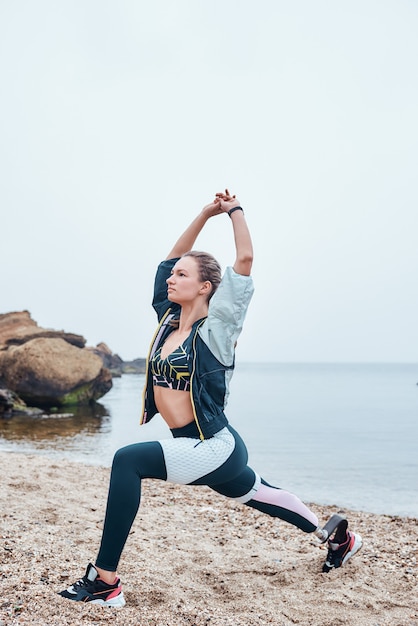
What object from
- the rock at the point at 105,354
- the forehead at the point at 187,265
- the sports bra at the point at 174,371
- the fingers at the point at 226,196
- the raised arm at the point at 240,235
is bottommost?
the rock at the point at 105,354

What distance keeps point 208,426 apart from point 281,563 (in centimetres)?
218

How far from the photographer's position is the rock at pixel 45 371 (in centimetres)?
2322

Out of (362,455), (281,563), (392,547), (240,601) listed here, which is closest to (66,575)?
(240,601)

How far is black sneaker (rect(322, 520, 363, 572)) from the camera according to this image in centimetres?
453

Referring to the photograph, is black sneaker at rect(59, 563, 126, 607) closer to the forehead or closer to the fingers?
the forehead

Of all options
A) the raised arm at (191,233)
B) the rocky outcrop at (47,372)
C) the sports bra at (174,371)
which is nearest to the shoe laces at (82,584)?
the sports bra at (174,371)

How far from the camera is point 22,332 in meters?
27.6

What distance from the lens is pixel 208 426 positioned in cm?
345

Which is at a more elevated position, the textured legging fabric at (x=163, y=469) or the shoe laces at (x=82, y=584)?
the textured legging fabric at (x=163, y=469)

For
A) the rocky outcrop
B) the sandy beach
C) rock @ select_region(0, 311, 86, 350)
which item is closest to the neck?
the sandy beach

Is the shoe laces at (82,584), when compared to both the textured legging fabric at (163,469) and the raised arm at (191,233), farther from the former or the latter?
the raised arm at (191,233)

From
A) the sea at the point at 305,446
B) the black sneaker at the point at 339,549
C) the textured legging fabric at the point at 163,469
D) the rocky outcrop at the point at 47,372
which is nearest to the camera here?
the textured legging fabric at the point at 163,469

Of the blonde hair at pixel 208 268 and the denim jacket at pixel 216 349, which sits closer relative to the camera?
the denim jacket at pixel 216 349

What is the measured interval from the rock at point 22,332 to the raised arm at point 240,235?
24.0m
